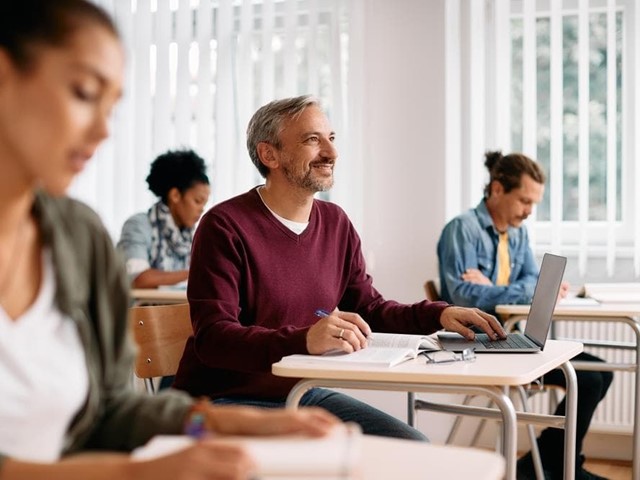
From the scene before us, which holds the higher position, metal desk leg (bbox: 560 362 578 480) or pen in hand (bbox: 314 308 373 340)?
pen in hand (bbox: 314 308 373 340)

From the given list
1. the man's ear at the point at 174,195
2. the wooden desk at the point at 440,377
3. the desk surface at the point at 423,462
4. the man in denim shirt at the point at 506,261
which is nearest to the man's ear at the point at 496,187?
the man in denim shirt at the point at 506,261

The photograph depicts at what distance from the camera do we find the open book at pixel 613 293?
11.5 ft

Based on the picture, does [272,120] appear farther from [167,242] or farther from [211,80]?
[211,80]

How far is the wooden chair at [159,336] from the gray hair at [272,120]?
460 mm

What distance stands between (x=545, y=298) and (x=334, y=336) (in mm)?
633

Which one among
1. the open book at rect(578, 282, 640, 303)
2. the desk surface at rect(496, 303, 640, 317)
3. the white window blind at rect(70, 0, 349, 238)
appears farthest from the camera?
the white window blind at rect(70, 0, 349, 238)

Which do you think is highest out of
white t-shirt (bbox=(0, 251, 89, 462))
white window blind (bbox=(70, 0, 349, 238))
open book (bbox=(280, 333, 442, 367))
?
white window blind (bbox=(70, 0, 349, 238))

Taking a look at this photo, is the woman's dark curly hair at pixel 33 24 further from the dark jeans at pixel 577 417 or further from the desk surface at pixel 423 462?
the dark jeans at pixel 577 417

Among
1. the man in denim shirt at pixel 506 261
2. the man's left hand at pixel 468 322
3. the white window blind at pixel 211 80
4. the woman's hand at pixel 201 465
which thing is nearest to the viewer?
the woman's hand at pixel 201 465

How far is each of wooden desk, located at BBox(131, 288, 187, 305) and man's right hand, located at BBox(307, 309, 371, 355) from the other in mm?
1835

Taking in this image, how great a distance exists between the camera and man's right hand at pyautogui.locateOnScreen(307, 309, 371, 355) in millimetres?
1979

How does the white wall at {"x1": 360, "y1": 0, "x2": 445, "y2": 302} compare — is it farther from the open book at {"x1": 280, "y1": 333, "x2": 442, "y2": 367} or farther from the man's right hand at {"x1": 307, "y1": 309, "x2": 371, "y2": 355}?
the man's right hand at {"x1": 307, "y1": 309, "x2": 371, "y2": 355}

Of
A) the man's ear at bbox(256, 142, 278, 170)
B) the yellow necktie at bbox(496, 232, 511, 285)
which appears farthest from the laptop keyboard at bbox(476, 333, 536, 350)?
the yellow necktie at bbox(496, 232, 511, 285)

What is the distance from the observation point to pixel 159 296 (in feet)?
12.7
